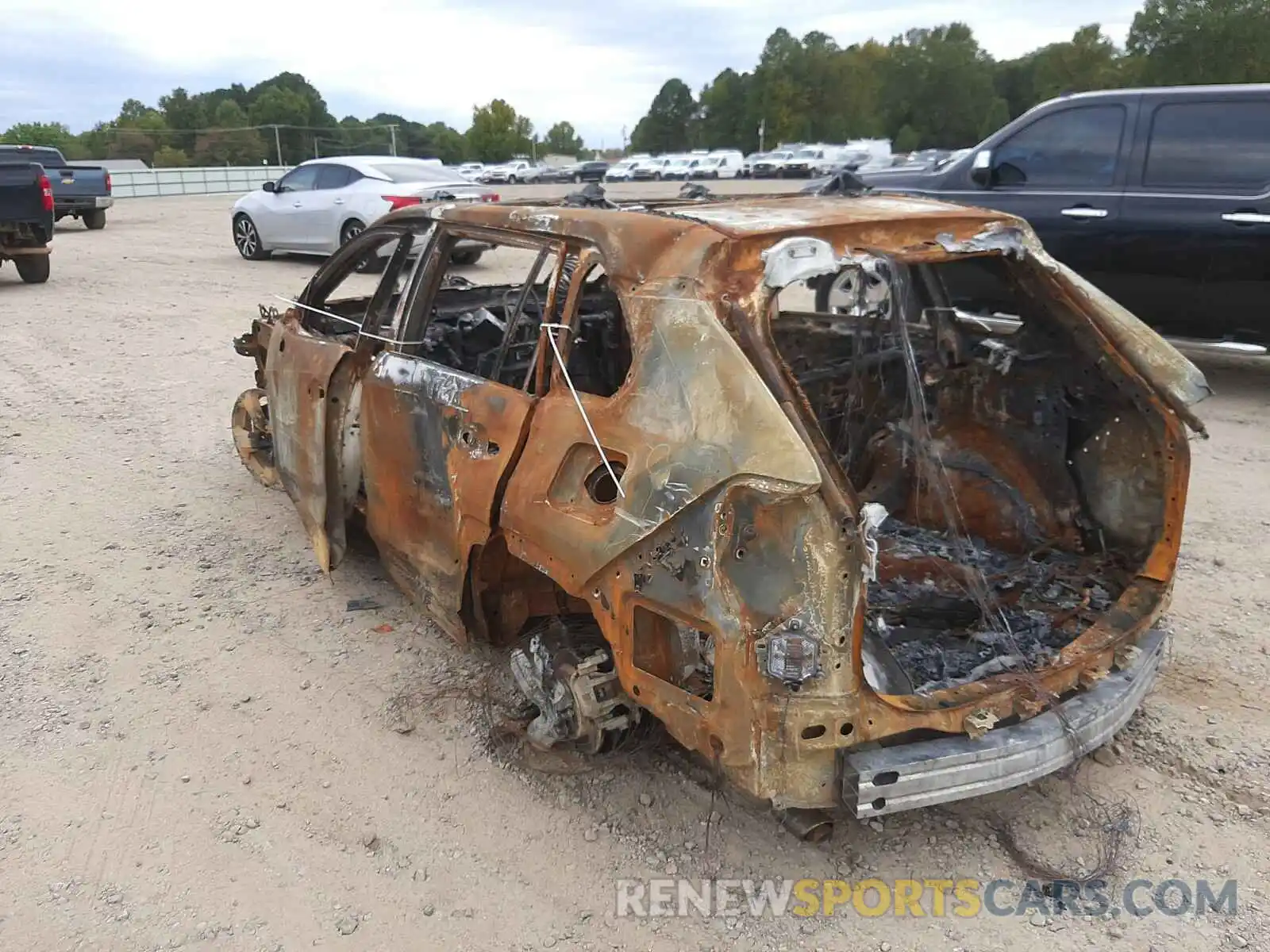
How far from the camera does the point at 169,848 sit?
2799 millimetres

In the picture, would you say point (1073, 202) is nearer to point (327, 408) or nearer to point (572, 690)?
point (327, 408)

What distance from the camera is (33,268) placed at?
40.2ft

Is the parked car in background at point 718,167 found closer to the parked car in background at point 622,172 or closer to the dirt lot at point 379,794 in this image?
the parked car in background at point 622,172

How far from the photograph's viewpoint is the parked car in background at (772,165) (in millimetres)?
43375

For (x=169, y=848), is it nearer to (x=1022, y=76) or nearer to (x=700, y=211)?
(x=700, y=211)

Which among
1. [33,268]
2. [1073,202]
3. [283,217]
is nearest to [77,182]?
[33,268]

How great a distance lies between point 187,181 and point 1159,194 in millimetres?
36245

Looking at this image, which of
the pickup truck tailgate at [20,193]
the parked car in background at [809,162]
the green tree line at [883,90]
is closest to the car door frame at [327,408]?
the pickup truck tailgate at [20,193]

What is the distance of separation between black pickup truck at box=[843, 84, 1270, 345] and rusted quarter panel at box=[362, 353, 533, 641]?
561cm

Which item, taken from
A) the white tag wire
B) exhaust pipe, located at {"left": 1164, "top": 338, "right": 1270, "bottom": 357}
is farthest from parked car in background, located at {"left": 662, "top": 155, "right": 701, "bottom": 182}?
the white tag wire

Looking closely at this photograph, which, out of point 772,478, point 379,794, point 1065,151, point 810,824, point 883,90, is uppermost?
point 883,90

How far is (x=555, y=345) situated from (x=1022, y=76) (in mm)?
88351

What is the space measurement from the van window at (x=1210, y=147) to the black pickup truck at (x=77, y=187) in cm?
1722

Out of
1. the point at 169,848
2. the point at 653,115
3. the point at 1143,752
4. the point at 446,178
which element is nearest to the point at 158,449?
the point at 169,848
